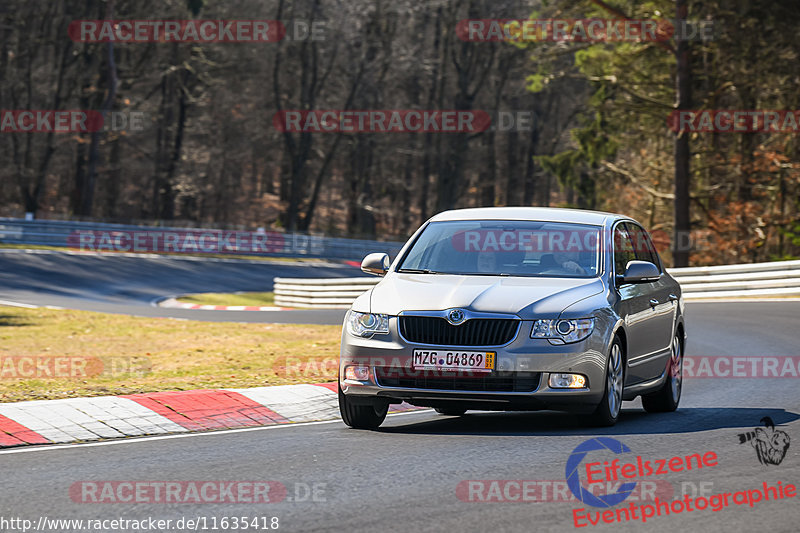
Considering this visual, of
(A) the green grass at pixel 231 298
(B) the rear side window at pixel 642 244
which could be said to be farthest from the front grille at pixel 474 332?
(A) the green grass at pixel 231 298

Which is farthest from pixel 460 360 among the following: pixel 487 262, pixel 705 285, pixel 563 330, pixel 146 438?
pixel 705 285

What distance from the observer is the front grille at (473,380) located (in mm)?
8484

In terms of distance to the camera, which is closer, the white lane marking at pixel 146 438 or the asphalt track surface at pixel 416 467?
the asphalt track surface at pixel 416 467

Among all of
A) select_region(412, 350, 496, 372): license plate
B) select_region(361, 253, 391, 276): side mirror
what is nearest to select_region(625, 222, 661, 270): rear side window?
select_region(361, 253, 391, 276): side mirror

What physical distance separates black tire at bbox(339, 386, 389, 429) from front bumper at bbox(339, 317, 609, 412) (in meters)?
0.28

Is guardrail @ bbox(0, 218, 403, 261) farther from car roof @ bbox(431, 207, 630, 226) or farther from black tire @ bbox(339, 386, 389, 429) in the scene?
black tire @ bbox(339, 386, 389, 429)

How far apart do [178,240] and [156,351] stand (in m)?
33.2

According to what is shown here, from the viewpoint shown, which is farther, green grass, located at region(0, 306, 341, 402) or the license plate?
green grass, located at region(0, 306, 341, 402)

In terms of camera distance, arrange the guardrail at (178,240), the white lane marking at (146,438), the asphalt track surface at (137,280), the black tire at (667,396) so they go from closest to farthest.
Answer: the white lane marking at (146,438) < the black tire at (667,396) < the asphalt track surface at (137,280) < the guardrail at (178,240)

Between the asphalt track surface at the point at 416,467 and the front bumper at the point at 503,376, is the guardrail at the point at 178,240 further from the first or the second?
the front bumper at the point at 503,376

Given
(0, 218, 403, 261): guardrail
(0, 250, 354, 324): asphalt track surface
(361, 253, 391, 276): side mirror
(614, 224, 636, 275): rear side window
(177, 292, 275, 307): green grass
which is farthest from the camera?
(0, 218, 403, 261): guardrail

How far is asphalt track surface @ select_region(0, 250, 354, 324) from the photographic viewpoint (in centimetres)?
2755

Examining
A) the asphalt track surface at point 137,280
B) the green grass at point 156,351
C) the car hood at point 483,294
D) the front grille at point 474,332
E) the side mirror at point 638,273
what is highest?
the side mirror at point 638,273

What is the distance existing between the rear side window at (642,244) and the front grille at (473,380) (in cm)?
272
